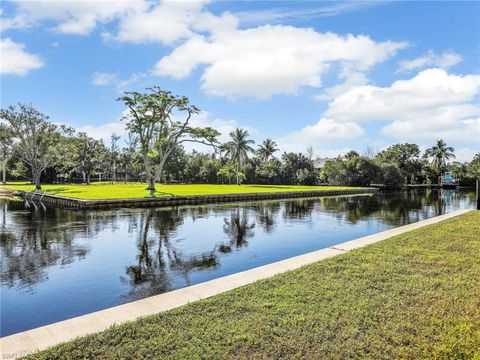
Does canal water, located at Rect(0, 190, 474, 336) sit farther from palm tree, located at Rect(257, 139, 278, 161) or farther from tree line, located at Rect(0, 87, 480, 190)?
palm tree, located at Rect(257, 139, 278, 161)

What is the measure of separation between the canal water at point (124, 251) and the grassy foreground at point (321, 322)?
7.44 feet

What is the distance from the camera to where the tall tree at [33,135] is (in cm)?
4072

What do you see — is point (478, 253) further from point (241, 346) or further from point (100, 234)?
point (100, 234)

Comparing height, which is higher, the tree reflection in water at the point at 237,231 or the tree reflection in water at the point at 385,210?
the tree reflection in water at the point at 237,231

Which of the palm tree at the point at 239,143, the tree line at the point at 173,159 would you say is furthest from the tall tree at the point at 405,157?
the palm tree at the point at 239,143

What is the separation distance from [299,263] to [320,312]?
10.3 ft

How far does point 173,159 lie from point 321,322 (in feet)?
223

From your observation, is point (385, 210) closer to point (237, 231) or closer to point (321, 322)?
point (237, 231)

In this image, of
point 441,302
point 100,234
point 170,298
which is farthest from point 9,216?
point 441,302

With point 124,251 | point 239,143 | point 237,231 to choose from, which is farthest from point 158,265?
point 239,143

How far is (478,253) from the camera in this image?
9.15 meters

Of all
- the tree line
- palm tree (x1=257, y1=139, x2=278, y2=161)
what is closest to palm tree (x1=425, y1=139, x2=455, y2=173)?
the tree line

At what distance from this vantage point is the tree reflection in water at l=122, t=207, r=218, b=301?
7.82m

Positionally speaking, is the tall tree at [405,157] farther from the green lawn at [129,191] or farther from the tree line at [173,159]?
the green lawn at [129,191]
